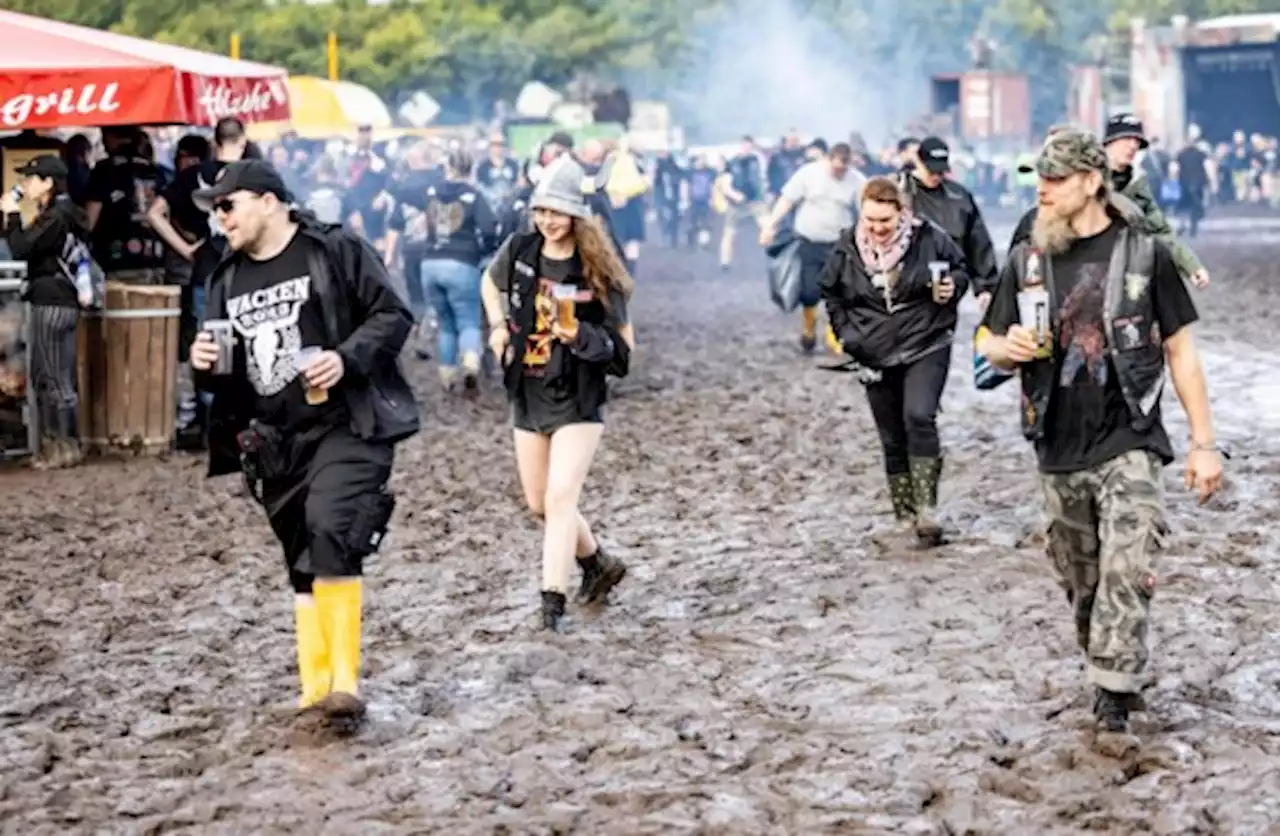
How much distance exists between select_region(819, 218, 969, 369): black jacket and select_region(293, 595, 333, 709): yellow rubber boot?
3.52 meters

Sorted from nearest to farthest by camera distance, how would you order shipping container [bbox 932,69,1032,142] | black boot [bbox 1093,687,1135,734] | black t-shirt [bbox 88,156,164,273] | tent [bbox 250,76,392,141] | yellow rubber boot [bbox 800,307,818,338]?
black boot [bbox 1093,687,1135,734]
black t-shirt [bbox 88,156,164,273]
yellow rubber boot [bbox 800,307,818,338]
tent [bbox 250,76,392,141]
shipping container [bbox 932,69,1032,142]

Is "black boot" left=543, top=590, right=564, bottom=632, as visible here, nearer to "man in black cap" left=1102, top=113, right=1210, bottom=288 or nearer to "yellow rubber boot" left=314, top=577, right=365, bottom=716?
"yellow rubber boot" left=314, top=577, right=365, bottom=716

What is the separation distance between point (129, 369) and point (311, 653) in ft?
22.3

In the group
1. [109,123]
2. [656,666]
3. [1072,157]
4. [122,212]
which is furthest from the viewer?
[122,212]

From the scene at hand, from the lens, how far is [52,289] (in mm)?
13102

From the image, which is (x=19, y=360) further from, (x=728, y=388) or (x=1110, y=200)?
(x=1110, y=200)

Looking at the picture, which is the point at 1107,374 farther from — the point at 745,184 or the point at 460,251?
the point at 745,184

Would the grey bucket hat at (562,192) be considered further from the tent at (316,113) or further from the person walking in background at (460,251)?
the tent at (316,113)

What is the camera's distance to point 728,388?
16812mm

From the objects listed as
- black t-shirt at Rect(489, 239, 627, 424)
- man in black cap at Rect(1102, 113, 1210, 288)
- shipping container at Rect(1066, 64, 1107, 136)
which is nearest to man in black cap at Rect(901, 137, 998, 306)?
man in black cap at Rect(1102, 113, 1210, 288)

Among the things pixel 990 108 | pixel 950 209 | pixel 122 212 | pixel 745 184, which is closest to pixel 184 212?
pixel 122 212

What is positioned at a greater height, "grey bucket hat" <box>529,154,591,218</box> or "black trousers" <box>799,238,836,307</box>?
"grey bucket hat" <box>529,154,591,218</box>

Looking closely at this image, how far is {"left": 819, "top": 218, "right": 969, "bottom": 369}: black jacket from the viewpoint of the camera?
10.1 meters

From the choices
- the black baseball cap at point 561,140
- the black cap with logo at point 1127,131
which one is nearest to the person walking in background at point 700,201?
the black baseball cap at point 561,140
